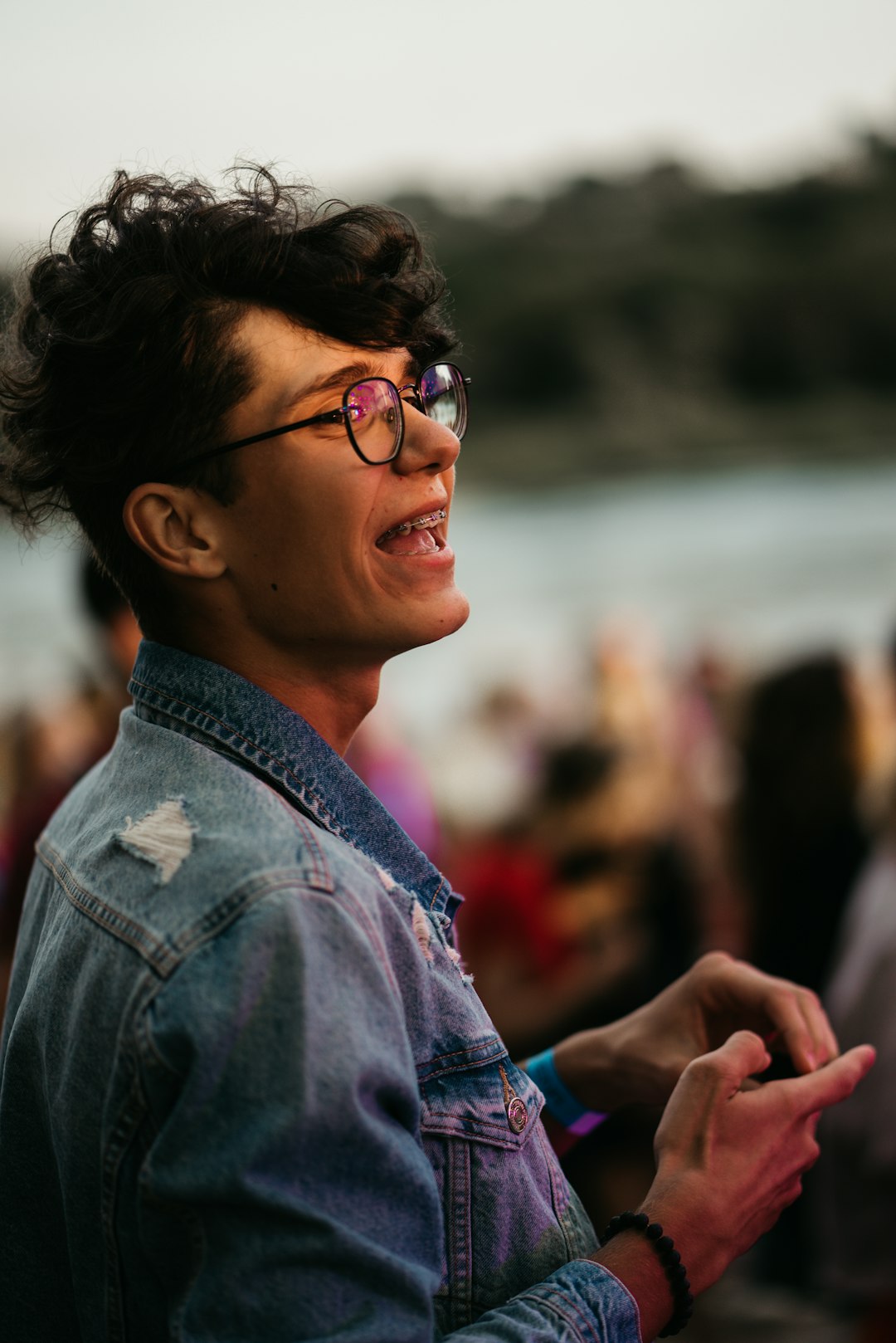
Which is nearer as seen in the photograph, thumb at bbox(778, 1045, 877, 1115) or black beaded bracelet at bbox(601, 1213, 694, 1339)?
black beaded bracelet at bbox(601, 1213, 694, 1339)

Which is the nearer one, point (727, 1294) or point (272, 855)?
point (272, 855)

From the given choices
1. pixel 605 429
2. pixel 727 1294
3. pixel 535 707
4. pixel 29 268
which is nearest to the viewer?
pixel 29 268

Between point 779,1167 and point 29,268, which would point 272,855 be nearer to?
point 779,1167

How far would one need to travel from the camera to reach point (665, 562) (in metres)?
36.6

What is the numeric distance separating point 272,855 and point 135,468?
1.55 feet

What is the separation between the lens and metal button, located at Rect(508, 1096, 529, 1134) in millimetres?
1124

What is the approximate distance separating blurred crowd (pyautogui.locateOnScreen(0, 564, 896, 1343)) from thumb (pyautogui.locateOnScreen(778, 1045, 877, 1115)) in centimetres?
123

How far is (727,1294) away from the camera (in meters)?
3.70

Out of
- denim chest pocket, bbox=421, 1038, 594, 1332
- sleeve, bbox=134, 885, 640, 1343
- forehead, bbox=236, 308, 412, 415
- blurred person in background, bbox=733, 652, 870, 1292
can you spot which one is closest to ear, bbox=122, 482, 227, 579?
forehead, bbox=236, 308, 412, 415

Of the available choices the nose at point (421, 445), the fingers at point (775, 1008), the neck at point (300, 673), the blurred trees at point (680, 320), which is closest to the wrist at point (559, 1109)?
the fingers at point (775, 1008)

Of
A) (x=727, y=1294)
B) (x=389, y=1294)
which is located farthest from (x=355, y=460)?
(x=727, y=1294)

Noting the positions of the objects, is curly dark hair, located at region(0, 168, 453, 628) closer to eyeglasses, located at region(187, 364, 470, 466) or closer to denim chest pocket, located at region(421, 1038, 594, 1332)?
eyeglasses, located at region(187, 364, 470, 466)

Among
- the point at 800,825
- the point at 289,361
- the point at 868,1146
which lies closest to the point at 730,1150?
the point at 289,361

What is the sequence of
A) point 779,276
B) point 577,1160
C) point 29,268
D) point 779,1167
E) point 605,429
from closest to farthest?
point 779,1167 < point 29,268 < point 577,1160 < point 605,429 < point 779,276
